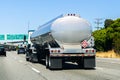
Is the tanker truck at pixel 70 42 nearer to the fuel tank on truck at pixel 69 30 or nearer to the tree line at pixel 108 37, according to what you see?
the fuel tank on truck at pixel 69 30

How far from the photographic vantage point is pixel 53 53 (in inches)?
942

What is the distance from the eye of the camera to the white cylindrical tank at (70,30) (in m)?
24.4

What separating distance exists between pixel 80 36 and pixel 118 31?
127 ft

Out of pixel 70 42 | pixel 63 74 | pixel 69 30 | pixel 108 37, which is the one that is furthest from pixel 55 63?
pixel 108 37

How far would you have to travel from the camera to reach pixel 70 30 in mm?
24406

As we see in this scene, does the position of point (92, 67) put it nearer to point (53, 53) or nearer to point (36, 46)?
point (53, 53)

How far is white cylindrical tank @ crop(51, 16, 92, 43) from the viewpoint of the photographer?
2439 centimetres

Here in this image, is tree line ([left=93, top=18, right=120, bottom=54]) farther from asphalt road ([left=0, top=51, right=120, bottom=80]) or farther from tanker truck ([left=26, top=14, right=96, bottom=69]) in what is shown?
asphalt road ([left=0, top=51, right=120, bottom=80])

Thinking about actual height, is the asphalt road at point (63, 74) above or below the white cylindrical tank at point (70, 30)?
below

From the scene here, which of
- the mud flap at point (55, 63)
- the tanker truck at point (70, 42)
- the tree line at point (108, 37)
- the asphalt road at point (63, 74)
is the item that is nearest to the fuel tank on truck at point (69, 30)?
the tanker truck at point (70, 42)

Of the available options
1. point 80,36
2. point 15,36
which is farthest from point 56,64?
point 15,36

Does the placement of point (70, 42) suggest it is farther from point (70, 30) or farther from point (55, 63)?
point (55, 63)

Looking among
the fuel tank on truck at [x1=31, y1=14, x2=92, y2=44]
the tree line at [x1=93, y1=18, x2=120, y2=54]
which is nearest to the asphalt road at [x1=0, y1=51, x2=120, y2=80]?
the fuel tank on truck at [x1=31, y1=14, x2=92, y2=44]

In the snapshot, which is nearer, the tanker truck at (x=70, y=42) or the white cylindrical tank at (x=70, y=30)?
the tanker truck at (x=70, y=42)
